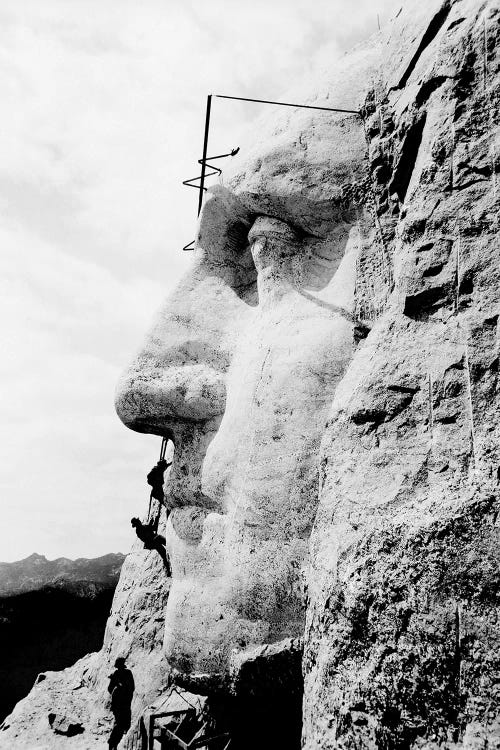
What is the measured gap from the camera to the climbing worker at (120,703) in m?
5.23

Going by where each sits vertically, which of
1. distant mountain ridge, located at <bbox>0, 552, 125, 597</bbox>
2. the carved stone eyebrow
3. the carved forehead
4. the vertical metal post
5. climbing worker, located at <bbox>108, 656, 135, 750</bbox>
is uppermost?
the vertical metal post

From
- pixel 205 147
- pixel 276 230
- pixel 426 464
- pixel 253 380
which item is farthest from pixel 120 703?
pixel 205 147

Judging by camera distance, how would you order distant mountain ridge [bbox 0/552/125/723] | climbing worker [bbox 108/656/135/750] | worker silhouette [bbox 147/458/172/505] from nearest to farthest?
worker silhouette [bbox 147/458/172/505] → climbing worker [bbox 108/656/135/750] → distant mountain ridge [bbox 0/552/125/723]

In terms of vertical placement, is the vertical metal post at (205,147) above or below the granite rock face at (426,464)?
above

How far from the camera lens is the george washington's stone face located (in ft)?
9.55

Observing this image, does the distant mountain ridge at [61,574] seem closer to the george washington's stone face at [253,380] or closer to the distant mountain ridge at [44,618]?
the distant mountain ridge at [44,618]

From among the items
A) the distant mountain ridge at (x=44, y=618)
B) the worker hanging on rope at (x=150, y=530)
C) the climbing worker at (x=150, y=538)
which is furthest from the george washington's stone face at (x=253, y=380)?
the distant mountain ridge at (x=44, y=618)

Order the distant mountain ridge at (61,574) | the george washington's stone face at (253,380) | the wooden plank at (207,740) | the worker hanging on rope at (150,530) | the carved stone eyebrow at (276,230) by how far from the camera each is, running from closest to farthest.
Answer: the george washington's stone face at (253,380)
the carved stone eyebrow at (276,230)
the wooden plank at (207,740)
the worker hanging on rope at (150,530)
the distant mountain ridge at (61,574)

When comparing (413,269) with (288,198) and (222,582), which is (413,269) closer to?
(288,198)

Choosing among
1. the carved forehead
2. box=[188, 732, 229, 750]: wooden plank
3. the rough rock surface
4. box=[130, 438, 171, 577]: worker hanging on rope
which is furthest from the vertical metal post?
box=[188, 732, 229, 750]: wooden plank

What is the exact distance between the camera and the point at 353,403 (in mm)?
2488

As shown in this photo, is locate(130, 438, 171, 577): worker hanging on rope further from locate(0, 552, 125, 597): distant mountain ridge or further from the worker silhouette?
locate(0, 552, 125, 597): distant mountain ridge

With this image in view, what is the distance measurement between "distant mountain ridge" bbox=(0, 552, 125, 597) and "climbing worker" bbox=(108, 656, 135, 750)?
6.15 meters

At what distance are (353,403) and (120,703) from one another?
3966 millimetres
